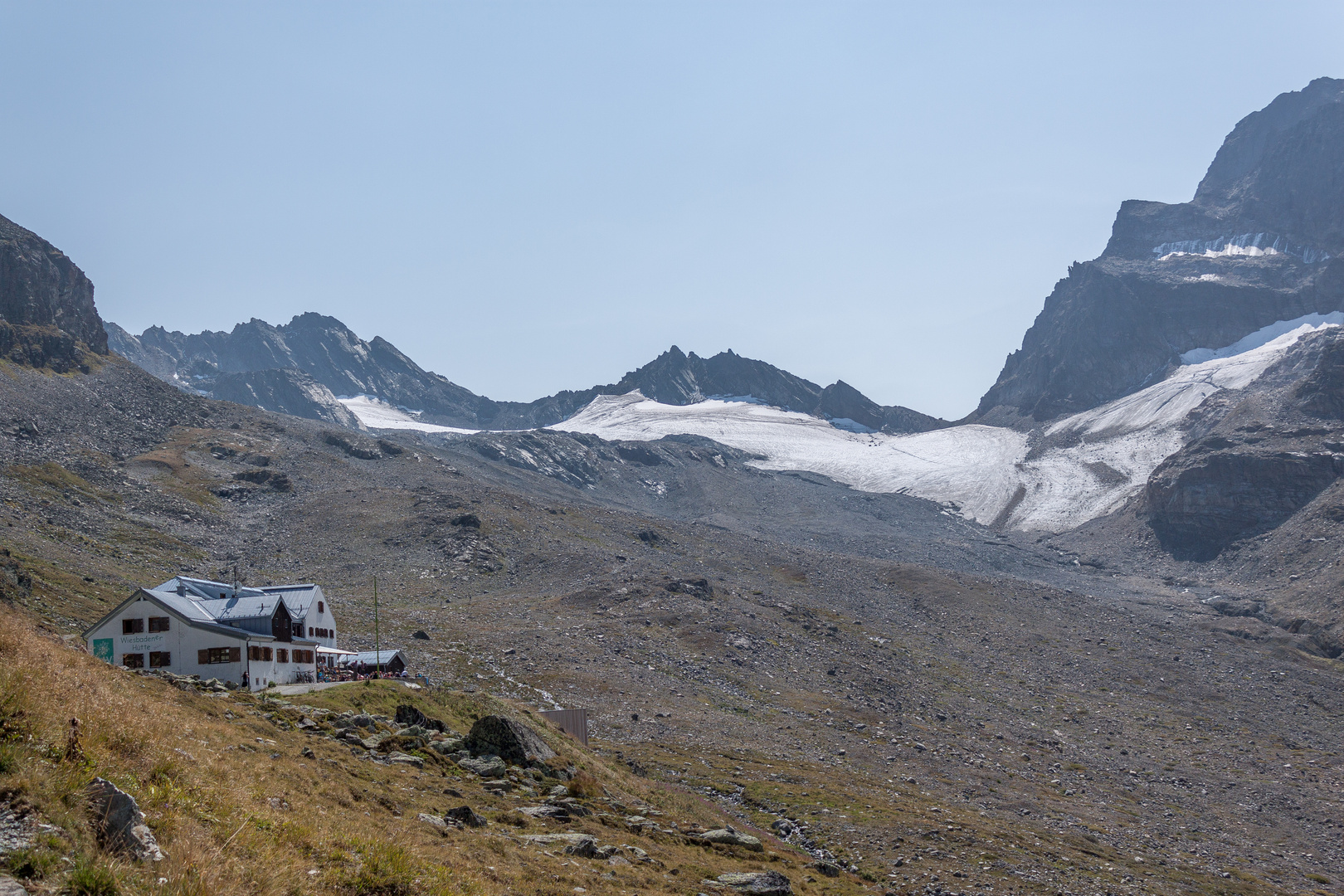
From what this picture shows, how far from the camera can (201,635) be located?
45.3m

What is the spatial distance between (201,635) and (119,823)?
38.1 metres

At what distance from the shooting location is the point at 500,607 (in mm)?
105375

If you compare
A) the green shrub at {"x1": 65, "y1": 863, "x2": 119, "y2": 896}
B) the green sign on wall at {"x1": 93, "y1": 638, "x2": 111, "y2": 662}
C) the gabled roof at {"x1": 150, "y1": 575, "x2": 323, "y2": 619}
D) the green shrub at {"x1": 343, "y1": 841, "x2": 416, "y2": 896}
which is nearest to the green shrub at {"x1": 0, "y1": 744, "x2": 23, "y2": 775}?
the green shrub at {"x1": 65, "y1": 863, "x2": 119, "y2": 896}

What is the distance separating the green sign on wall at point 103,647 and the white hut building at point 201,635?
38 millimetres

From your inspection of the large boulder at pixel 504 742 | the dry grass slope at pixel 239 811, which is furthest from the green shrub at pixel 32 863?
the large boulder at pixel 504 742

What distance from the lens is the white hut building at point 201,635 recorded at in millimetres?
44938

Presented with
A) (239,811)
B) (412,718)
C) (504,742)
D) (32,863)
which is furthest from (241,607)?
(32,863)

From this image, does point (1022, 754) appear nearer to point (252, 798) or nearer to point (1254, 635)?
point (252, 798)

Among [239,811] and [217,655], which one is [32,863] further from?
[217,655]

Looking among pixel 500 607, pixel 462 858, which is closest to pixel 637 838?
pixel 462 858

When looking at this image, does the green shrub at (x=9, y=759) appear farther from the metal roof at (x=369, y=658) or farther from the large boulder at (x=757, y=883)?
the metal roof at (x=369, y=658)

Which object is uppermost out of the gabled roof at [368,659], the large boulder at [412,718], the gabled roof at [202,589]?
the gabled roof at [202,589]

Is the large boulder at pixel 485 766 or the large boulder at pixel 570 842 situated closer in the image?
the large boulder at pixel 570 842

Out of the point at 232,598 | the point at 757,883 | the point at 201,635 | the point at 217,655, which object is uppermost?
the point at 232,598
